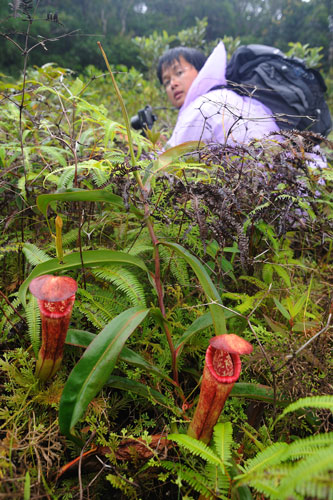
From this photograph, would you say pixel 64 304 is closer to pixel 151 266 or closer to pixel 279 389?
pixel 151 266

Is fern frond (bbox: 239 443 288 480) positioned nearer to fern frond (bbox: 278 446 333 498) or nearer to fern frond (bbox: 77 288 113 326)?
fern frond (bbox: 278 446 333 498)

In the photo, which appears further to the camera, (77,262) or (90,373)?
(77,262)

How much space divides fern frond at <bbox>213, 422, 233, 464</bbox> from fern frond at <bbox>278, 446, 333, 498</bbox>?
22 centimetres

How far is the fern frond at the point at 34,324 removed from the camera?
1.01 meters

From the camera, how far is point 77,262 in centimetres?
99

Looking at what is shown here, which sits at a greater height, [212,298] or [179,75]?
[179,75]

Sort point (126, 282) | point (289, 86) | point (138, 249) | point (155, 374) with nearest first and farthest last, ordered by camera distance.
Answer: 1. point (155, 374)
2. point (126, 282)
3. point (138, 249)
4. point (289, 86)

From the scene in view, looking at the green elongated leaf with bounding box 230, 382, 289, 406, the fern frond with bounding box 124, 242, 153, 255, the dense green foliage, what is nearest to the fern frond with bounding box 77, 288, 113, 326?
Answer: the dense green foliage

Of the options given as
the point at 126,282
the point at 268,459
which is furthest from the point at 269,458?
the point at 126,282

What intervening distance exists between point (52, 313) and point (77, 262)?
0.19 m

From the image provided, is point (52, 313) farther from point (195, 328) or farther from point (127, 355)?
point (195, 328)

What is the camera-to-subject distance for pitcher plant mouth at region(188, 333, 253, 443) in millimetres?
767

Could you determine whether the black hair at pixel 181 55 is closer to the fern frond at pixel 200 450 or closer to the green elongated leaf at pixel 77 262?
the green elongated leaf at pixel 77 262

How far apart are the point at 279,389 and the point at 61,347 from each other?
69cm
